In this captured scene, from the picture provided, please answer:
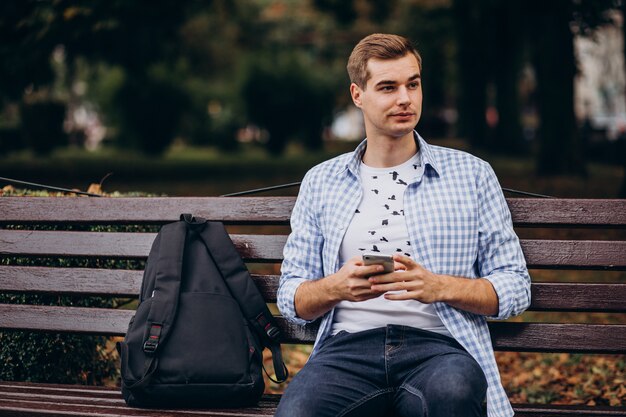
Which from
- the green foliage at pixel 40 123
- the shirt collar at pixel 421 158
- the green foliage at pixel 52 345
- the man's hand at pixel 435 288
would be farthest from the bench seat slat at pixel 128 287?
the green foliage at pixel 40 123

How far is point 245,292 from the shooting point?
386cm

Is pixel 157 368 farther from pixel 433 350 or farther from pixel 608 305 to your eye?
pixel 608 305

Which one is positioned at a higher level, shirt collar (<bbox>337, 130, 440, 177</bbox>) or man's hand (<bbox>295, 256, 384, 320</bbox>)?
shirt collar (<bbox>337, 130, 440, 177</bbox>)

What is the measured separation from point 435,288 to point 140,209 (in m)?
1.63

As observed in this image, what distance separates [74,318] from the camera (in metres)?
4.36

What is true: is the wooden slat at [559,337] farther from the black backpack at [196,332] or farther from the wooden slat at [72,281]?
the wooden slat at [72,281]

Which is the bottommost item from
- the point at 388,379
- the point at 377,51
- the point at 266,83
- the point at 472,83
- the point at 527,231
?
the point at 527,231

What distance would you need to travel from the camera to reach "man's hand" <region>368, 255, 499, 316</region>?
10.7 feet

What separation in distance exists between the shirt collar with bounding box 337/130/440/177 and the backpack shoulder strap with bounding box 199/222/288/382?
591 mm

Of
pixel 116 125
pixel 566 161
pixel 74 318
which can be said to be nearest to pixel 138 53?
pixel 566 161

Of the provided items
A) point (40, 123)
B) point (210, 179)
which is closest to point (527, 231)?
point (210, 179)

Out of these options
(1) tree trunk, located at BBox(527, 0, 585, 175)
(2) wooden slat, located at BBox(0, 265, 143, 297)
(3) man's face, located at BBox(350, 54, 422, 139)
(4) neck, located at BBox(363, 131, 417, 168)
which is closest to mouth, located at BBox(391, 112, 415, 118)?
(3) man's face, located at BBox(350, 54, 422, 139)

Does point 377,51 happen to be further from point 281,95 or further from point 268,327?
point 281,95

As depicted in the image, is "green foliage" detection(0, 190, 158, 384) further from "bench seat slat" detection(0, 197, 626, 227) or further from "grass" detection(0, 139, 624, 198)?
"grass" detection(0, 139, 624, 198)
